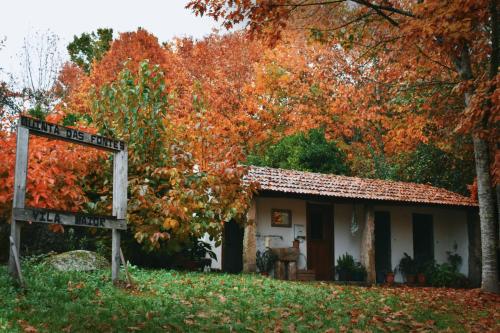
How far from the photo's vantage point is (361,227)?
17781mm

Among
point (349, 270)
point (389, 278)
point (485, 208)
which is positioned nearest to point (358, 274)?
point (349, 270)

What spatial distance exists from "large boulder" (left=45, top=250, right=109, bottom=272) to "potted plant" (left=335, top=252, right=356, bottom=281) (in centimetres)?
853

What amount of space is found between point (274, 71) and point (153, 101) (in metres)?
12.2

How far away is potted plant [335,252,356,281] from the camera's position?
16.8 meters

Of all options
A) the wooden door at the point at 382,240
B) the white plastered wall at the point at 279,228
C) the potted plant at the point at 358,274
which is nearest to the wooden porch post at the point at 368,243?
the potted plant at the point at 358,274

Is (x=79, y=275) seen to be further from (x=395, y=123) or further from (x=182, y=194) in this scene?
(x=395, y=123)

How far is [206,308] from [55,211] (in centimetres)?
249

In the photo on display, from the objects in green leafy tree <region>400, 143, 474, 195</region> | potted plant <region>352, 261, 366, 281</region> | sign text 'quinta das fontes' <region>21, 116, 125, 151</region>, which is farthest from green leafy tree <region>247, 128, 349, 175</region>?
sign text 'quinta das fontes' <region>21, 116, 125, 151</region>

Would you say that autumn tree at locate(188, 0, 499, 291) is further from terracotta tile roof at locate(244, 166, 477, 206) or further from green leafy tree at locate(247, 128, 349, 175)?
green leafy tree at locate(247, 128, 349, 175)

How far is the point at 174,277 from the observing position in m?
10.8

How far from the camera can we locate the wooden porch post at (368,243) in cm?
1630

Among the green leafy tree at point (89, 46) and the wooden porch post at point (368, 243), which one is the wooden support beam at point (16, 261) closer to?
the wooden porch post at point (368, 243)

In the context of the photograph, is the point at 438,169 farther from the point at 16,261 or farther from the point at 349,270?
the point at 16,261

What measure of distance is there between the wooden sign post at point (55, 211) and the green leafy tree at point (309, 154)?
45.5ft
